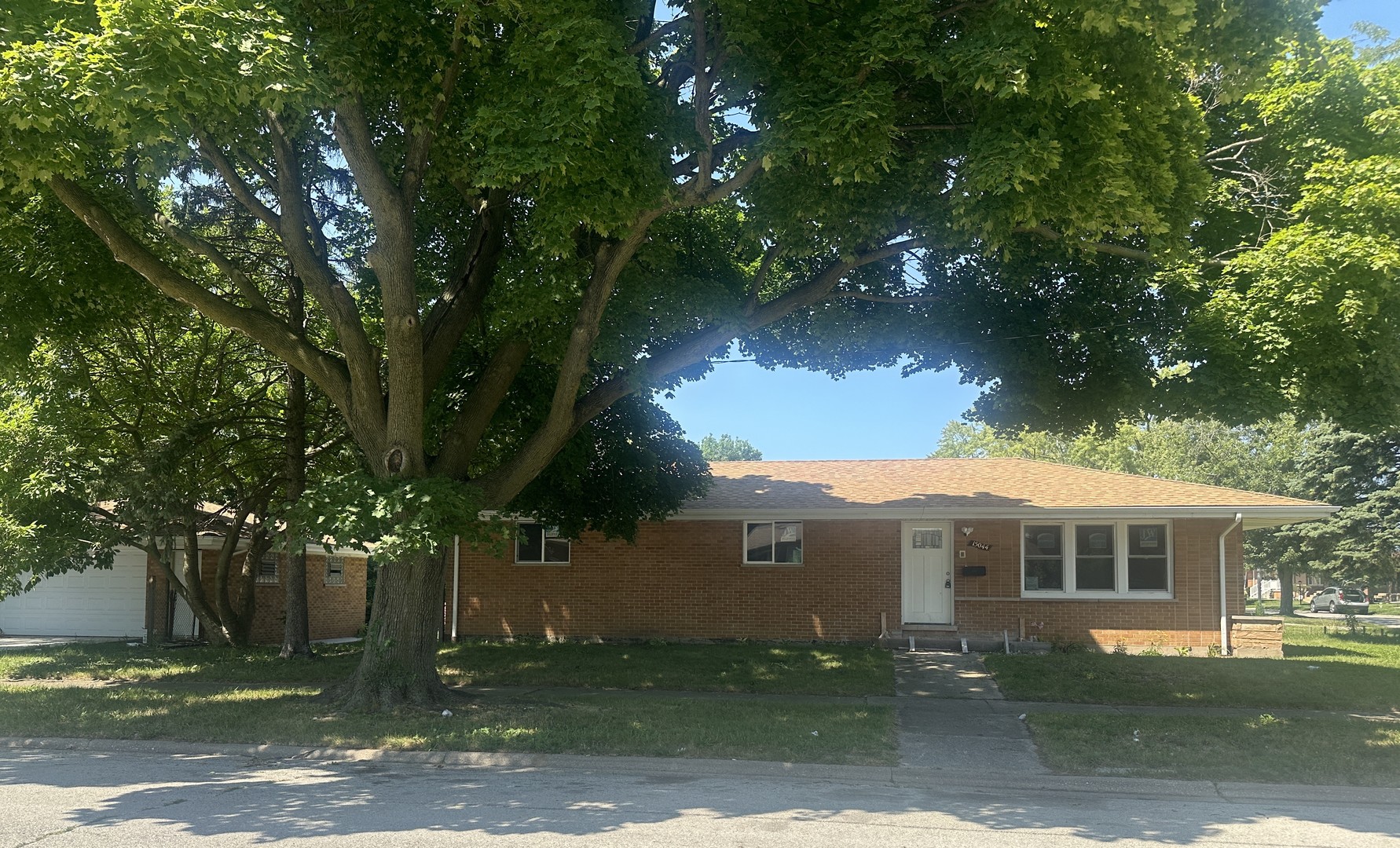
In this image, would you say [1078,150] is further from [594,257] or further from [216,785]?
[216,785]

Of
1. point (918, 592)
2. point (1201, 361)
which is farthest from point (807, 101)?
point (918, 592)

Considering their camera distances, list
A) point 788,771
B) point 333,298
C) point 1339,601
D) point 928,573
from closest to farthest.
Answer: point 788,771 < point 333,298 < point 928,573 < point 1339,601

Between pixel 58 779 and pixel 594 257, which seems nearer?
pixel 58 779

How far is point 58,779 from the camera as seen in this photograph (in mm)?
8859

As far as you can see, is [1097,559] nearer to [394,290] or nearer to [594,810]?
[394,290]

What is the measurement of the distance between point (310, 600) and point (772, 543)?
12.5 meters

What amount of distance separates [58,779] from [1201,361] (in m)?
12.1

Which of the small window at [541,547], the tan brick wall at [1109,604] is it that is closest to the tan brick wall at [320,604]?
the small window at [541,547]

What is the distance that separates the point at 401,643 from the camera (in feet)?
39.0

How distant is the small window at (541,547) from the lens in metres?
21.3

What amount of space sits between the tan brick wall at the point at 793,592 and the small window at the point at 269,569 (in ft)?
19.1

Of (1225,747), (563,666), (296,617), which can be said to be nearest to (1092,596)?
(1225,747)

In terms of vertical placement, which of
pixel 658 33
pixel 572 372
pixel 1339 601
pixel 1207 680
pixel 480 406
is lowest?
pixel 1339 601

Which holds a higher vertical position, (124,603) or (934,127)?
(934,127)
